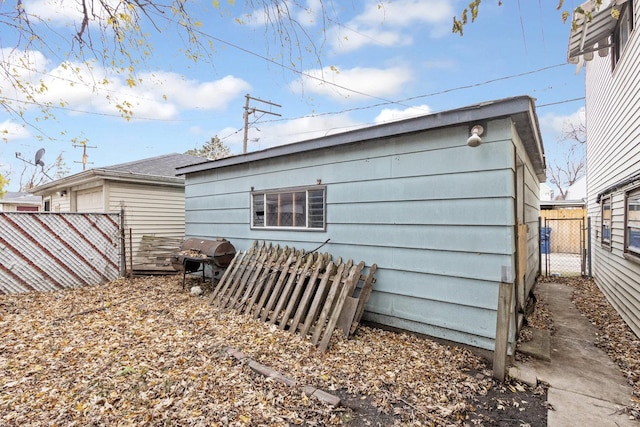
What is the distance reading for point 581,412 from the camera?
2582 millimetres

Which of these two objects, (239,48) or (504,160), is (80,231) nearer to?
(239,48)

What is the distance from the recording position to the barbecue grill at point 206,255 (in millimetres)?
5898

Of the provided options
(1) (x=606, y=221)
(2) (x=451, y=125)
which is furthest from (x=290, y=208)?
(1) (x=606, y=221)

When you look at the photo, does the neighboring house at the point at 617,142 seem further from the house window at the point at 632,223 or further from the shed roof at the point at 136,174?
the shed roof at the point at 136,174

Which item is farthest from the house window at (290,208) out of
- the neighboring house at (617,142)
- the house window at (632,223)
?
the house window at (632,223)

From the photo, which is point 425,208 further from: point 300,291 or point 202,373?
point 202,373

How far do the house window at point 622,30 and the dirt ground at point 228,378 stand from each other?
448 cm

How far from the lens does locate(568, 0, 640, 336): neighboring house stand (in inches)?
171

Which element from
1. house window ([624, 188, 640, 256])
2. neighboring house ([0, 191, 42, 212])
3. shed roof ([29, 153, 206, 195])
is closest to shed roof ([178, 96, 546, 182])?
house window ([624, 188, 640, 256])

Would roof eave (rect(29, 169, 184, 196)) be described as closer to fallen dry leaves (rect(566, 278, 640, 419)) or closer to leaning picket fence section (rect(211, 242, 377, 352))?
leaning picket fence section (rect(211, 242, 377, 352))

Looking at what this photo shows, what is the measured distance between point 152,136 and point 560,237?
57.5ft

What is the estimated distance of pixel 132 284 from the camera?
22.8 ft

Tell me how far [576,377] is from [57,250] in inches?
345

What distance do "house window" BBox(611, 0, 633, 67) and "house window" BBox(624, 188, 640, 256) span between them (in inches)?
92.2
